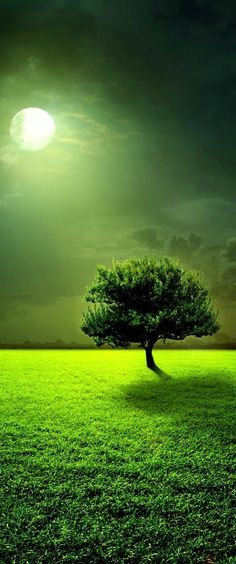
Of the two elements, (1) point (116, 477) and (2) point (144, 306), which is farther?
(2) point (144, 306)

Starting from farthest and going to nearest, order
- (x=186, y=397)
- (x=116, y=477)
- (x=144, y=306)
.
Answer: (x=144, y=306), (x=186, y=397), (x=116, y=477)

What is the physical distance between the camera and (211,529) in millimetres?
10219

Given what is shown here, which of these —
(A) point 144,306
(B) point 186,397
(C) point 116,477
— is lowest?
(C) point 116,477

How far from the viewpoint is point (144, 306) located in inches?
1362

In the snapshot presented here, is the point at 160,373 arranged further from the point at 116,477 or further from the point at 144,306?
the point at 116,477

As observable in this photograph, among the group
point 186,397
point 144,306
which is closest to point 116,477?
point 186,397

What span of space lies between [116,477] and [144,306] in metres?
22.1

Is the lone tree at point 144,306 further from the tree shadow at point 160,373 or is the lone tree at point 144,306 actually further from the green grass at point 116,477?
the green grass at point 116,477

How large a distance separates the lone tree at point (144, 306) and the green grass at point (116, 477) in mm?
8477

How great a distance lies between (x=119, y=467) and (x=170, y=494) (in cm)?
236

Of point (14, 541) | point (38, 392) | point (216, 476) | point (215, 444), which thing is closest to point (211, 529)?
point (216, 476)

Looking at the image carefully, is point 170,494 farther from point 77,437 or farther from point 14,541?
point 77,437

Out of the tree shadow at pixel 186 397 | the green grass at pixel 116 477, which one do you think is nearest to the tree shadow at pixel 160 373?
the tree shadow at pixel 186 397

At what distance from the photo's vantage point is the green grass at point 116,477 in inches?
379
